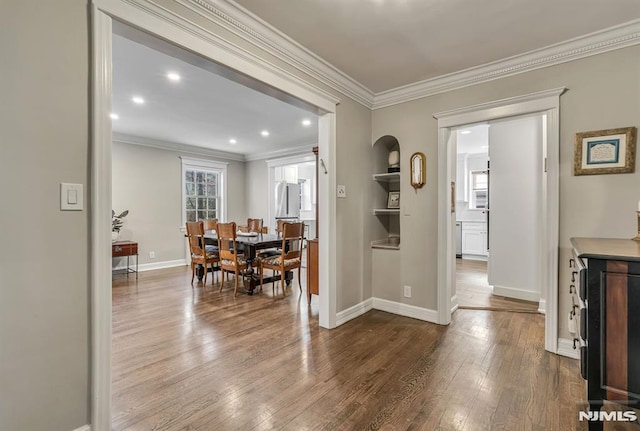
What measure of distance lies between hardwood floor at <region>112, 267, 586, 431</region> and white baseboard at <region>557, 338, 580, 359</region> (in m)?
0.08

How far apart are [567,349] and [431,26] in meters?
2.73

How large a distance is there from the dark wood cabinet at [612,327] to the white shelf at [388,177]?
2164 millimetres

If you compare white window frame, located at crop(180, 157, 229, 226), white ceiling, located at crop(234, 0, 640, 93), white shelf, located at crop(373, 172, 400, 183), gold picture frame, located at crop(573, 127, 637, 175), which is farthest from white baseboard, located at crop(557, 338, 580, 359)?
white window frame, located at crop(180, 157, 229, 226)

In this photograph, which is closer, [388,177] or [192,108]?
[388,177]

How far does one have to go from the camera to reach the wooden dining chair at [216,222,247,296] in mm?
4188

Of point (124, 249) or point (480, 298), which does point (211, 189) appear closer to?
point (124, 249)

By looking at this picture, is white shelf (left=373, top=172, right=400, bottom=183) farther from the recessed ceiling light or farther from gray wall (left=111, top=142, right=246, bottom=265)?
gray wall (left=111, top=142, right=246, bottom=265)

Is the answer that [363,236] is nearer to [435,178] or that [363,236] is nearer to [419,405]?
[435,178]

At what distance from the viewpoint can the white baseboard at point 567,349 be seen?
2.41 m

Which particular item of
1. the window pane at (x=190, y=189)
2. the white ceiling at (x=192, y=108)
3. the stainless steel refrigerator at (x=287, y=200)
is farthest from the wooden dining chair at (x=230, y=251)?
the stainless steel refrigerator at (x=287, y=200)

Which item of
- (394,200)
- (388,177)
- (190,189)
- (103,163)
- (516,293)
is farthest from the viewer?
(190,189)

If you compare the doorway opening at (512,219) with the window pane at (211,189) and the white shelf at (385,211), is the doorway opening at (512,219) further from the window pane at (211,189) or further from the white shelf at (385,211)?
the window pane at (211,189)

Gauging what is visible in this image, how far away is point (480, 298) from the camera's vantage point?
411cm

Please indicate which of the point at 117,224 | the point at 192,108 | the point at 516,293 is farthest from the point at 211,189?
the point at 516,293
